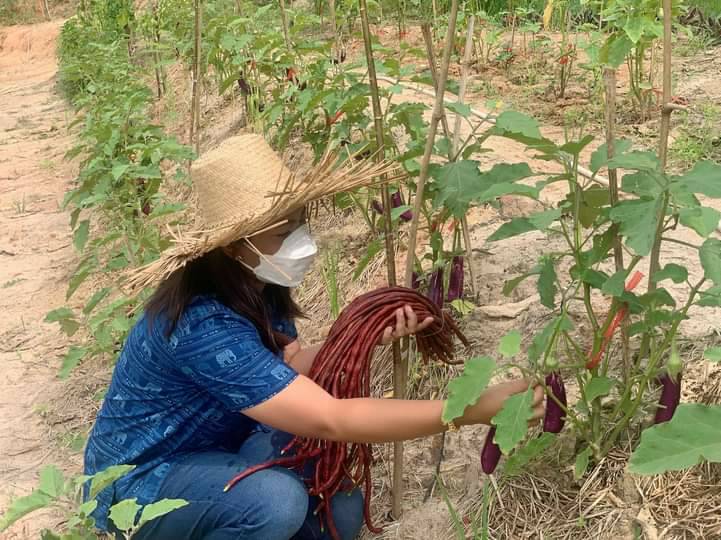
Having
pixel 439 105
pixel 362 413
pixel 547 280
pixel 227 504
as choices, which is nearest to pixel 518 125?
pixel 439 105

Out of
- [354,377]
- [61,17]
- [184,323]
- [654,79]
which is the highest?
[184,323]

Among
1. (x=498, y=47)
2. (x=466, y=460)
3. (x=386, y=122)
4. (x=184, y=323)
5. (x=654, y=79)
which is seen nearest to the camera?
(x=184, y=323)

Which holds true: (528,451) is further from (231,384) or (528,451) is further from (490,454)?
(231,384)

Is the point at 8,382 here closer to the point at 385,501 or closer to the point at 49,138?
the point at 385,501

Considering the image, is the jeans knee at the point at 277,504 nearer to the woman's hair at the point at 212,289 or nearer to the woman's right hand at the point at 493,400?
the woman's hair at the point at 212,289

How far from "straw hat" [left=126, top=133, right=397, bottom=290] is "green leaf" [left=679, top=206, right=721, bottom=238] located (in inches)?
25.5

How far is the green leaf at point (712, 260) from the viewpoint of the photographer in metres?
1.59

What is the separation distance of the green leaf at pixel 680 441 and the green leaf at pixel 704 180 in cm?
38

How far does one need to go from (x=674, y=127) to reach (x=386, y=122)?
1973mm

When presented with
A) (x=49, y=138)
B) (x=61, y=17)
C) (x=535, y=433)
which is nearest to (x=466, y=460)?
(x=535, y=433)

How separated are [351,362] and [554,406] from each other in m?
Result: 0.46

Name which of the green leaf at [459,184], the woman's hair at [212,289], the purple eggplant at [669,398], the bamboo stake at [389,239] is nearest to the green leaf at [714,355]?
the purple eggplant at [669,398]

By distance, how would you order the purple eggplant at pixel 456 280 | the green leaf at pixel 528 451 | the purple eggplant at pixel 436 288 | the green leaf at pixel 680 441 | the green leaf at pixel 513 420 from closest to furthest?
the green leaf at pixel 680 441, the green leaf at pixel 513 420, the green leaf at pixel 528 451, the purple eggplant at pixel 436 288, the purple eggplant at pixel 456 280

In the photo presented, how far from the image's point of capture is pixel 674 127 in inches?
163
